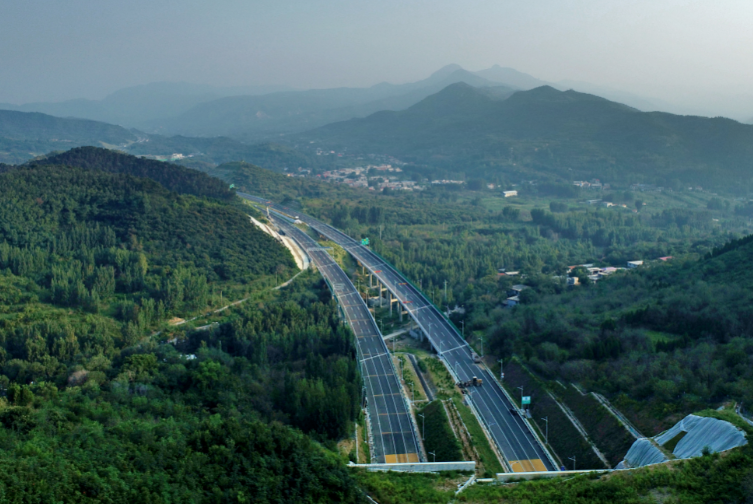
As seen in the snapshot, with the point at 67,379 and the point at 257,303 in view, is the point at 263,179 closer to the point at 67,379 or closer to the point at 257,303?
the point at 257,303

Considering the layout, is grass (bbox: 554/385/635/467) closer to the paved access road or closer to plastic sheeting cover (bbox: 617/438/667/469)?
plastic sheeting cover (bbox: 617/438/667/469)

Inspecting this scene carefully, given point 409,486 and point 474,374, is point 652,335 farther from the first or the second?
point 409,486

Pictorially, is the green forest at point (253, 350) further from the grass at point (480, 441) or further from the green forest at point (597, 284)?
the grass at point (480, 441)

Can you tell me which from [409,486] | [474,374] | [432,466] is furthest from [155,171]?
[409,486]

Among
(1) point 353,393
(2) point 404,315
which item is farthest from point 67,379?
(2) point 404,315

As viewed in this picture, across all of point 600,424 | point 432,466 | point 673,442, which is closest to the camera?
point 673,442

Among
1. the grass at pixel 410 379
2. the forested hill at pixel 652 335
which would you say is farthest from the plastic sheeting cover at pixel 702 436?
the grass at pixel 410 379

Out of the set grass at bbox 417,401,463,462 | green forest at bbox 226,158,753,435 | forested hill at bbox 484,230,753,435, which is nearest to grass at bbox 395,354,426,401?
grass at bbox 417,401,463,462
